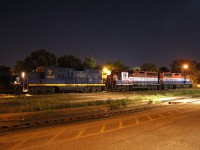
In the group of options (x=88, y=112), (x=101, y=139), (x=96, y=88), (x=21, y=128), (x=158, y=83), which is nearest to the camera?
(x=101, y=139)

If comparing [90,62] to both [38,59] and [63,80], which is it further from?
[63,80]

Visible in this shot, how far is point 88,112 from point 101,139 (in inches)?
370

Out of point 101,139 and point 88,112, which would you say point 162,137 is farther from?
point 88,112

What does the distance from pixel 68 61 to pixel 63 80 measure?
122ft

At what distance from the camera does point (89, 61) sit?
8500 cm

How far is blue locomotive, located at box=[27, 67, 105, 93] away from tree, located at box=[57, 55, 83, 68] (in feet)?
103

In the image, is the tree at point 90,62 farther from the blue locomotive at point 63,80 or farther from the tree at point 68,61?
the blue locomotive at point 63,80

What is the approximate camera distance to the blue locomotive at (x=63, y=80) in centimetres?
3653

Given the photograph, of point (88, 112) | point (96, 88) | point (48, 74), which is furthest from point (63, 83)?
point (88, 112)

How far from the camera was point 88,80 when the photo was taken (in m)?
42.8

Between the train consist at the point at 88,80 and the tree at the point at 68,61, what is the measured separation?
25.6m

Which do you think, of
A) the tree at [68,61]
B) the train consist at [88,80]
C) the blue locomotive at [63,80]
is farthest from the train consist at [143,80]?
the tree at [68,61]

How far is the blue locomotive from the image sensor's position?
36531 millimetres

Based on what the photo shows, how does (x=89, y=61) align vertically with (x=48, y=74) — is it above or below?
above
